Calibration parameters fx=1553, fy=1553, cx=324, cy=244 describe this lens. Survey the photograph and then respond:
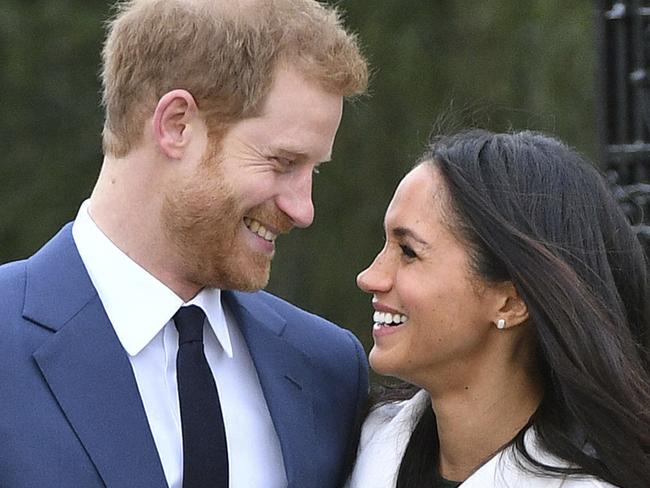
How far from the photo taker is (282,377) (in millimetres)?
3256

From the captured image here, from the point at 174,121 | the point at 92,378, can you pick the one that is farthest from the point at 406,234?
the point at 92,378

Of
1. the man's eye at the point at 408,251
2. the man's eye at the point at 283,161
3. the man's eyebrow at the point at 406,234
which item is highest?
the man's eye at the point at 283,161

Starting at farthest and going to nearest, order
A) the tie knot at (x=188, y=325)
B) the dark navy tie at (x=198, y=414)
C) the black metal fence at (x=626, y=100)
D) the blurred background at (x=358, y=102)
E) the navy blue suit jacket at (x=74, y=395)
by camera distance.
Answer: the blurred background at (x=358, y=102) → the black metal fence at (x=626, y=100) → the tie knot at (x=188, y=325) → the dark navy tie at (x=198, y=414) → the navy blue suit jacket at (x=74, y=395)

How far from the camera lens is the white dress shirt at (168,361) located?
9.84 ft

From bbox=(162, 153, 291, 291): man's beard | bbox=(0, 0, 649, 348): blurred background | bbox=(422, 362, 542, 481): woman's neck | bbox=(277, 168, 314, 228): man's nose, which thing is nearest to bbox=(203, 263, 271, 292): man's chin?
bbox=(162, 153, 291, 291): man's beard

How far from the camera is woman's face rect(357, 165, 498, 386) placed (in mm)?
3098

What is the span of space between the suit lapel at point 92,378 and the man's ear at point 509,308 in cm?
74

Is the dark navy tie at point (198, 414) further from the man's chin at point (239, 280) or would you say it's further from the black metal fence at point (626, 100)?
the black metal fence at point (626, 100)

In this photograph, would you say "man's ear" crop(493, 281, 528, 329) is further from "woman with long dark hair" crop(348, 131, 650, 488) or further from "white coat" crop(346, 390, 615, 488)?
"white coat" crop(346, 390, 615, 488)

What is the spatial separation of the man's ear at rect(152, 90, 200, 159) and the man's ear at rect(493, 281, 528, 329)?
0.70 metres

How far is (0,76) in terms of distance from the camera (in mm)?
8453

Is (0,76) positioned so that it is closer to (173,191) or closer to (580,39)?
(580,39)

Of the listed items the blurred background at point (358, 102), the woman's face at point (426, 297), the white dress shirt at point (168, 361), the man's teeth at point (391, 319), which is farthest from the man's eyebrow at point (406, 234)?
the blurred background at point (358, 102)

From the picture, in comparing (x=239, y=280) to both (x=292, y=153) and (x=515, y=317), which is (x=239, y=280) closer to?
(x=292, y=153)
